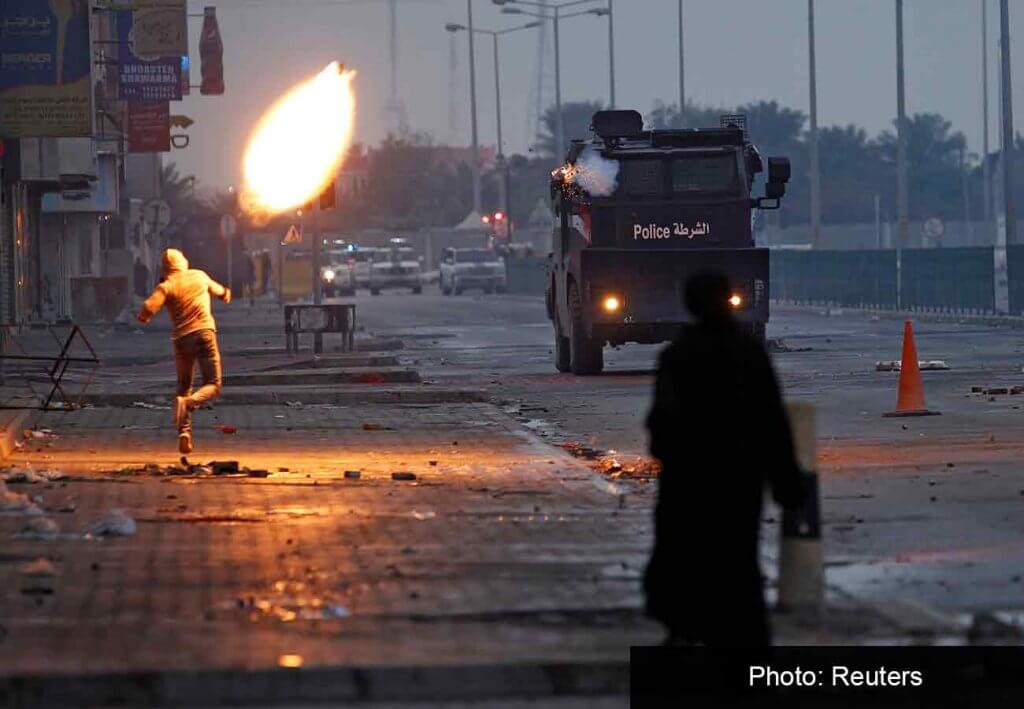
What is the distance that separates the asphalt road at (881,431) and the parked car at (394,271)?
45004 mm

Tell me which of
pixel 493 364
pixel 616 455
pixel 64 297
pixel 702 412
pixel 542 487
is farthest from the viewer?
pixel 64 297

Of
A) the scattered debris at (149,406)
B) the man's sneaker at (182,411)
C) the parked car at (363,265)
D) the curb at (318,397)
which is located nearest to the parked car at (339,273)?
the parked car at (363,265)

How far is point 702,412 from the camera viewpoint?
316 inches

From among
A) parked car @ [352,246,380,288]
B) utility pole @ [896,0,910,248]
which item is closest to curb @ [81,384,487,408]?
utility pole @ [896,0,910,248]

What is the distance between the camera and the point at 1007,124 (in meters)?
51.7

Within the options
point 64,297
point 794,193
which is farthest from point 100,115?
point 794,193

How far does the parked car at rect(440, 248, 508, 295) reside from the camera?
86.9 m

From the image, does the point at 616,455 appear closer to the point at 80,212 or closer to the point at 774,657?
the point at 774,657

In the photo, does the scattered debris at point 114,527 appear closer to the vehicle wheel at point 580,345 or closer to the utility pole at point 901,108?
the vehicle wheel at point 580,345

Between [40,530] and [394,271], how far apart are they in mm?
80377

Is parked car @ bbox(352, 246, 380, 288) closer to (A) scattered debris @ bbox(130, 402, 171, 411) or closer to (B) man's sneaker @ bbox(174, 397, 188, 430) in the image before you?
(A) scattered debris @ bbox(130, 402, 171, 411)

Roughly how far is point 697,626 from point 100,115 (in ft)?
151

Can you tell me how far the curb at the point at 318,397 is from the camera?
25.4m

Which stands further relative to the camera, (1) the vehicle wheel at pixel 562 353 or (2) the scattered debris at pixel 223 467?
(1) the vehicle wheel at pixel 562 353
